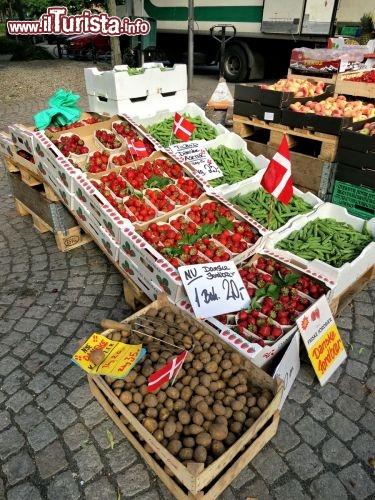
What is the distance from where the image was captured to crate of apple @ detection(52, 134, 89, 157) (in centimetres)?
457

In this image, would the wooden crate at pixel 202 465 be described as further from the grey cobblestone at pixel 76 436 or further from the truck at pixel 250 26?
the truck at pixel 250 26

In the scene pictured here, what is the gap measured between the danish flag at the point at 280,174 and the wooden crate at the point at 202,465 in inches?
62.8

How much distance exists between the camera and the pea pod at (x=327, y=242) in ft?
13.2

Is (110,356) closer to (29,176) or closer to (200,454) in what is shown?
(200,454)

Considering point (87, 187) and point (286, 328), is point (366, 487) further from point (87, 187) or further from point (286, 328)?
point (87, 187)

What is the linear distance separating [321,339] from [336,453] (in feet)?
2.77

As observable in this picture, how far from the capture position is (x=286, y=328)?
3148 mm

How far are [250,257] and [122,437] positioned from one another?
1975mm

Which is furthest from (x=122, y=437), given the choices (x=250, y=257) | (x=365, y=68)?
(x=365, y=68)

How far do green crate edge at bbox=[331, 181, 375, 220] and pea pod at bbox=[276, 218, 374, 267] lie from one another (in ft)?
2.72

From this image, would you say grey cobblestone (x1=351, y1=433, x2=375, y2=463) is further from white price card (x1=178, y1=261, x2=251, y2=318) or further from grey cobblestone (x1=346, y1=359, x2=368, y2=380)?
white price card (x1=178, y1=261, x2=251, y2=318)

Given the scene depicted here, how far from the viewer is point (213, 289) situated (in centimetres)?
327

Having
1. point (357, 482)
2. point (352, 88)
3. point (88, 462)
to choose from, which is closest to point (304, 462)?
point (357, 482)

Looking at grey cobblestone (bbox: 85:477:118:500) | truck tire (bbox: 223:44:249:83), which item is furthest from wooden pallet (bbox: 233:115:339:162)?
truck tire (bbox: 223:44:249:83)
